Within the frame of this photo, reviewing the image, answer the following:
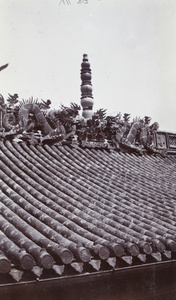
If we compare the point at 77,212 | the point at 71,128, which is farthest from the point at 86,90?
the point at 77,212

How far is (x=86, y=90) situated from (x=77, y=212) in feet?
28.9

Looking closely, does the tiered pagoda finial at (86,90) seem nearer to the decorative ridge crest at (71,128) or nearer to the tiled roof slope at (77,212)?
the decorative ridge crest at (71,128)

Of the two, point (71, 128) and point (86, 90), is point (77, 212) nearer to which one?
point (71, 128)

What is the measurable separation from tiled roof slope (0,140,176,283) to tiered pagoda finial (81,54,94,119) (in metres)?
3.36

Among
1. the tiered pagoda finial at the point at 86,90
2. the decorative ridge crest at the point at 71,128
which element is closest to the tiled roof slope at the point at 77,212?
the decorative ridge crest at the point at 71,128

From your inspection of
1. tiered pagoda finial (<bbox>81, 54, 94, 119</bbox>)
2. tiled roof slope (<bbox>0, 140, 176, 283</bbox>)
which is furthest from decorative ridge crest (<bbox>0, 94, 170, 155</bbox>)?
tiered pagoda finial (<bbox>81, 54, 94, 119</bbox>)

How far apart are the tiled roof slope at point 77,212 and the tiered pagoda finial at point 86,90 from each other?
132 inches

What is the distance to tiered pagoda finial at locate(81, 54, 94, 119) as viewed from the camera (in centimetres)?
1491

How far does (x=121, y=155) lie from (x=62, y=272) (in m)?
7.75

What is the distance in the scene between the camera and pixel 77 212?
7145mm

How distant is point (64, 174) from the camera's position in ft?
30.0

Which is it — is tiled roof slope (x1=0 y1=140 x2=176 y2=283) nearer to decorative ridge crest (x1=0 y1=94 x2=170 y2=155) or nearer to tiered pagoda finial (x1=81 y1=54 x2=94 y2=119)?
decorative ridge crest (x1=0 y1=94 x2=170 y2=155)

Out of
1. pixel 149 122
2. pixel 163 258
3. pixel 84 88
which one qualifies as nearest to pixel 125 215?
pixel 163 258

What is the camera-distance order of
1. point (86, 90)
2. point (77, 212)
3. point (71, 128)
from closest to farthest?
point (77, 212)
point (71, 128)
point (86, 90)
